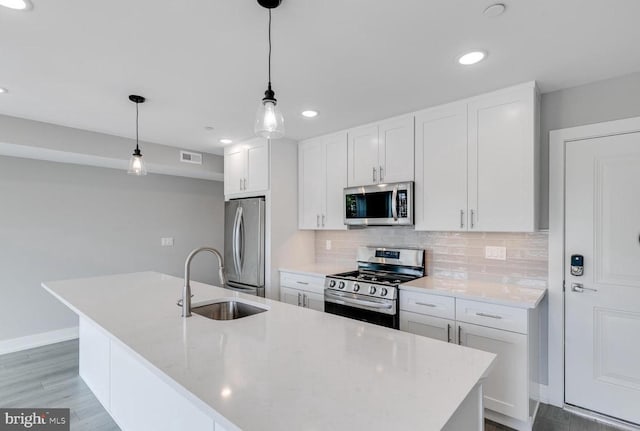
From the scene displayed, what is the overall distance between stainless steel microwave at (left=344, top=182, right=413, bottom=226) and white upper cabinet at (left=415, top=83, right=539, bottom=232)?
0.11 metres

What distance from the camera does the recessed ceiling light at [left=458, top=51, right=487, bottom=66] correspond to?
1964 millimetres

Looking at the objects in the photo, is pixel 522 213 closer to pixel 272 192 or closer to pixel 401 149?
pixel 401 149

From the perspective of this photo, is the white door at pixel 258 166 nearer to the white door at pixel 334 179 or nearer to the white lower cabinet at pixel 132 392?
the white door at pixel 334 179

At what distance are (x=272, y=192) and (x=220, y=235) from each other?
2213 mm

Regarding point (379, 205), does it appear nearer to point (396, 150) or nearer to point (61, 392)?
point (396, 150)

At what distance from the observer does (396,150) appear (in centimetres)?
310

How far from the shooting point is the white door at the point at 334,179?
11.6 ft

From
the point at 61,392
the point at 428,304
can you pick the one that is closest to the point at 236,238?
the point at 61,392

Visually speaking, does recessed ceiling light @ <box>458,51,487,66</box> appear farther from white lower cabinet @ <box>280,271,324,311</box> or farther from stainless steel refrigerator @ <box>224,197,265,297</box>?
stainless steel refrigerator @ <box>224,197,265,297</box>

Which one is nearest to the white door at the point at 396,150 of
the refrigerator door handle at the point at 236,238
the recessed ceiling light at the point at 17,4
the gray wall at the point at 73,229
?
the refrigerator door handle at the point at 236,238

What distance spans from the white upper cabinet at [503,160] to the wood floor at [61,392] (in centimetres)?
140

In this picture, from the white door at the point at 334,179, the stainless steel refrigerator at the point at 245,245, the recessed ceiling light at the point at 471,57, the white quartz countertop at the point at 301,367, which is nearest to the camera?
the white quartz countertop at the point at 301,367

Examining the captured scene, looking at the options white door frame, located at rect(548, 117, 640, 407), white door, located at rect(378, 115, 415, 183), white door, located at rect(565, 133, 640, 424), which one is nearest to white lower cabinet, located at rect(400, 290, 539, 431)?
white door frame, located at rect(548, 117, 640, 407)

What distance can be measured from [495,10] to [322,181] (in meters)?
2.40
